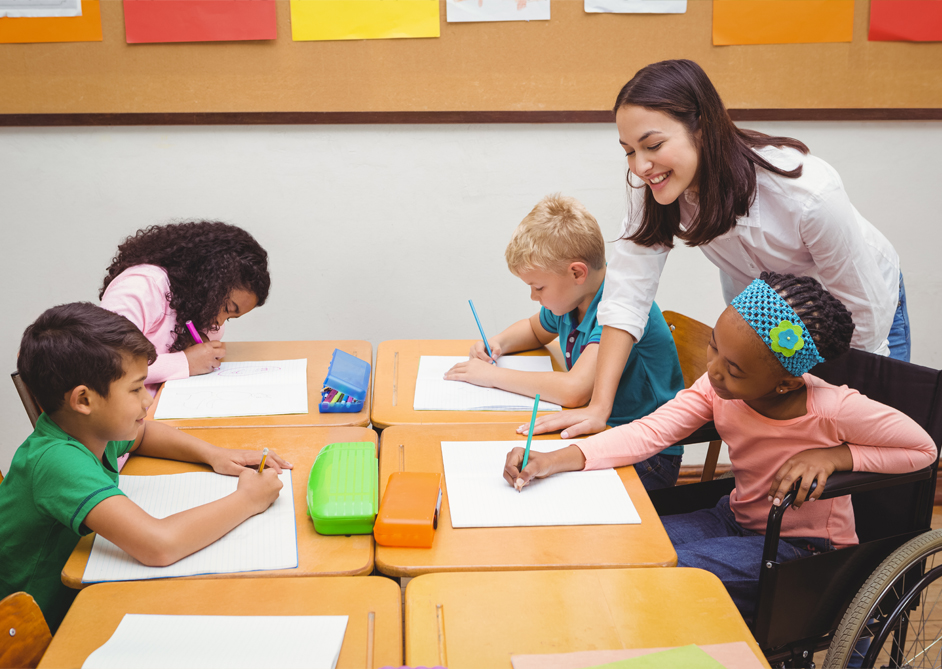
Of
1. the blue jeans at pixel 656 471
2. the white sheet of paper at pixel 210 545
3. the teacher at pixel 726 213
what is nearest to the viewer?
the white sheet of paper at pixel 210 545

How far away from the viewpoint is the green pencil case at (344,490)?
1.01m

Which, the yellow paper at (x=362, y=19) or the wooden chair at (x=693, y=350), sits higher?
the yellow paper at (x=362, y=19)

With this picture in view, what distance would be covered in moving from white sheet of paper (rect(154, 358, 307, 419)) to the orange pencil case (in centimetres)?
49

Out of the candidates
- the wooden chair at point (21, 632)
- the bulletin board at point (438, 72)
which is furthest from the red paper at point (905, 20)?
the wooden chair at point (21, 632)

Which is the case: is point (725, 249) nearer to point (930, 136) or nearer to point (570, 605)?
point (570, 605)

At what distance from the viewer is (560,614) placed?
2.79 feet

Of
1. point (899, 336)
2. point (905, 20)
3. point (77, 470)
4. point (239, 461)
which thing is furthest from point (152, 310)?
point (905, 20)

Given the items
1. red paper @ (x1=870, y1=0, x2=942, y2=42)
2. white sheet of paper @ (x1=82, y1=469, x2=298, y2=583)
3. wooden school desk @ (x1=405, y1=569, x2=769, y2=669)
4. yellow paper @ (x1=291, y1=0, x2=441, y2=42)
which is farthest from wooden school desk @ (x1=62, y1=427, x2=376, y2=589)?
red paper @ (x1=870, y1=0, x2=942, y2=42)

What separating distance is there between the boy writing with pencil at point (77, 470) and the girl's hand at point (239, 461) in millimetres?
58

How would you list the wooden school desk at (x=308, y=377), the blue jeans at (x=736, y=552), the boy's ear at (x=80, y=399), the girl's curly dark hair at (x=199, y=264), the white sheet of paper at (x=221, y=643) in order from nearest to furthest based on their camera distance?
the white sheet of paper at (x=221, y=643)
the boy's ear at (x=80, y=399)
the blue jeans at (x=736, y=552)
the wooden school desk at (x=308, y=377)
the girl's curly dark hair at (x=199, y=264)

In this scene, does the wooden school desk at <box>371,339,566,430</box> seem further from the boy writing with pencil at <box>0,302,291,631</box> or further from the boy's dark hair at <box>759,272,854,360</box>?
the boy's dark hair at <box>759,272,854,360</box>

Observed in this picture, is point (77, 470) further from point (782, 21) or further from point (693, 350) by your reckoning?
point (782, 21)

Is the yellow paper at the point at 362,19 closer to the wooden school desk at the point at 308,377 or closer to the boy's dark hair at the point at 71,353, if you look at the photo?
the wooden school desk at the point at 308,377

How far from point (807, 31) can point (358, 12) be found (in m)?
1.46
